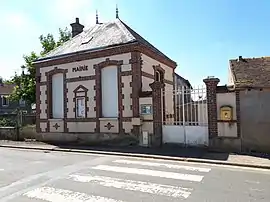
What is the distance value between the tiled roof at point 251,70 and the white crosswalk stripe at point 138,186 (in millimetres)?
7741

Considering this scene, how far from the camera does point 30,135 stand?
1875 cm

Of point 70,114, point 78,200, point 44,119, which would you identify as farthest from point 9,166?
point 44,119

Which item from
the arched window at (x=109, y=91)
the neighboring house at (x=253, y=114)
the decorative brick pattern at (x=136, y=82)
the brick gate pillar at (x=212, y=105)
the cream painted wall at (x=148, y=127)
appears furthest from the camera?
the arched window at (x=109, y=91)

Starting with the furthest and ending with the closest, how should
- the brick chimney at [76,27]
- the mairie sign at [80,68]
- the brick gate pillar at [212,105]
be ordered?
the brick chimney at [76,27]
the mairie sign at [80,68]
the brick gate pillar at [212,105]

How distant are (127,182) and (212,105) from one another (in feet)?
20.4

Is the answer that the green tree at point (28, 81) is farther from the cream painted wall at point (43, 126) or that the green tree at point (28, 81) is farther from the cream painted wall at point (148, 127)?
the cream painted wall at point (148, 127)

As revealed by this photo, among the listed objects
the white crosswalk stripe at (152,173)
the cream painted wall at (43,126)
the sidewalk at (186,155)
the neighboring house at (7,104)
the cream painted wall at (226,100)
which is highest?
the neighboring house at (7,104)

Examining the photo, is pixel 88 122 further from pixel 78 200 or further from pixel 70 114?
pixel 78 200

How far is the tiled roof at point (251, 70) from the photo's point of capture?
551 inches

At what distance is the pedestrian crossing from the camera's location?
619 cm

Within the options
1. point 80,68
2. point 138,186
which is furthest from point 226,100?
point 80,68

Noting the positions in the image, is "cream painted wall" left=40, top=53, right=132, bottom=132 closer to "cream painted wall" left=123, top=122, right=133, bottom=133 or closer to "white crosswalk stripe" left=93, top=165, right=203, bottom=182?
"cream painted wall" left=123, top=122, right=133, bottom=133

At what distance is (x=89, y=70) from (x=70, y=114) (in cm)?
279

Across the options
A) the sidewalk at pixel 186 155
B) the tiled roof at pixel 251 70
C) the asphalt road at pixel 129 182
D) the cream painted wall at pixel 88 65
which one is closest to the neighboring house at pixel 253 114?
the sidewalk at pixel 186 155
